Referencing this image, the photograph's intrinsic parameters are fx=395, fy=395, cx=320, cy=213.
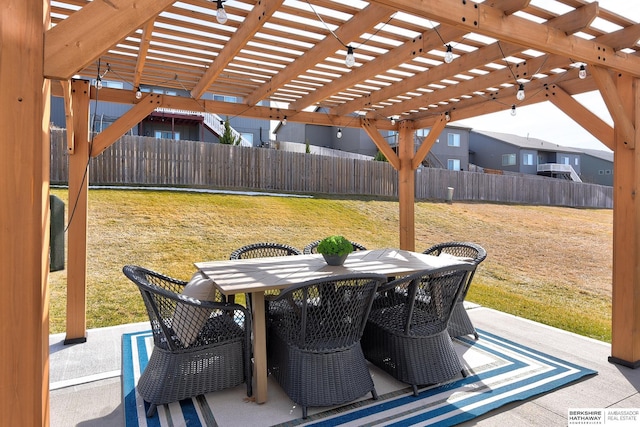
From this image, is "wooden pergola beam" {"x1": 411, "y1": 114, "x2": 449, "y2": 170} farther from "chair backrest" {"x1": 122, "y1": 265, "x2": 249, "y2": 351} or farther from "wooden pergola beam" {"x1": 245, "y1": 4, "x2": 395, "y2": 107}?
"chair backrest" {"x1": 122, "y1": 265, "x2": 249, "y2": 351}

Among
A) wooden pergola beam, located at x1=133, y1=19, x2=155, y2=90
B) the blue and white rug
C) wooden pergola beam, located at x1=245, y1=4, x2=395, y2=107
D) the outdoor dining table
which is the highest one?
wooden pergola beam, located at x1=245, y1=4, x2=395, y2=107

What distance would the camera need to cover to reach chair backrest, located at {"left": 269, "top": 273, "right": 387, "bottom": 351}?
8.36 ft

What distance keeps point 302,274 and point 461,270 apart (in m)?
1.21

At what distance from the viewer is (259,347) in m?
2.79

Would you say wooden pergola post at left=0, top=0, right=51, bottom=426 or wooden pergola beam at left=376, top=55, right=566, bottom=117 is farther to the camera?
wooden pergola beam at left=376, top=55, right=566, bottom=117

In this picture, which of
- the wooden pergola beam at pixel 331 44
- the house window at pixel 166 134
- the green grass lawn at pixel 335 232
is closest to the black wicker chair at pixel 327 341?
the wooden pergola beam at pixel 331 44

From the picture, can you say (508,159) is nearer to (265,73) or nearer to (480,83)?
(480,83)

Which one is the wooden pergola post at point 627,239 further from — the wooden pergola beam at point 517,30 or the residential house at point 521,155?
the residential house at point 521,155

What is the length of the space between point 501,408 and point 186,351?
2151 millimetres

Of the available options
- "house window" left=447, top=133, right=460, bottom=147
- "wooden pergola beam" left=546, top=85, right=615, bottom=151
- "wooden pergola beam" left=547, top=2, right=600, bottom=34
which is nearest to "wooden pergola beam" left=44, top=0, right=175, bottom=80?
"wooden pergola beam" left=547, top=2, right=600, bottom=34

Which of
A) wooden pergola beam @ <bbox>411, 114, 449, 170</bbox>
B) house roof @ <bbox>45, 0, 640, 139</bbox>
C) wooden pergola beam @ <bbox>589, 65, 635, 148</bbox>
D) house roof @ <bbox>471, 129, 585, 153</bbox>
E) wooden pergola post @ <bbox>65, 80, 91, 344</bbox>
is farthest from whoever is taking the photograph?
house roof @ <bbox>471, 129, 585, 153</bbox>

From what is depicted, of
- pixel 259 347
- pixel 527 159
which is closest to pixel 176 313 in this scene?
pixel 259 347

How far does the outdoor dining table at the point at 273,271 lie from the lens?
2.75m

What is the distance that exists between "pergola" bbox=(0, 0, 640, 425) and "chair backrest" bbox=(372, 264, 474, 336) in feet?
5.21
